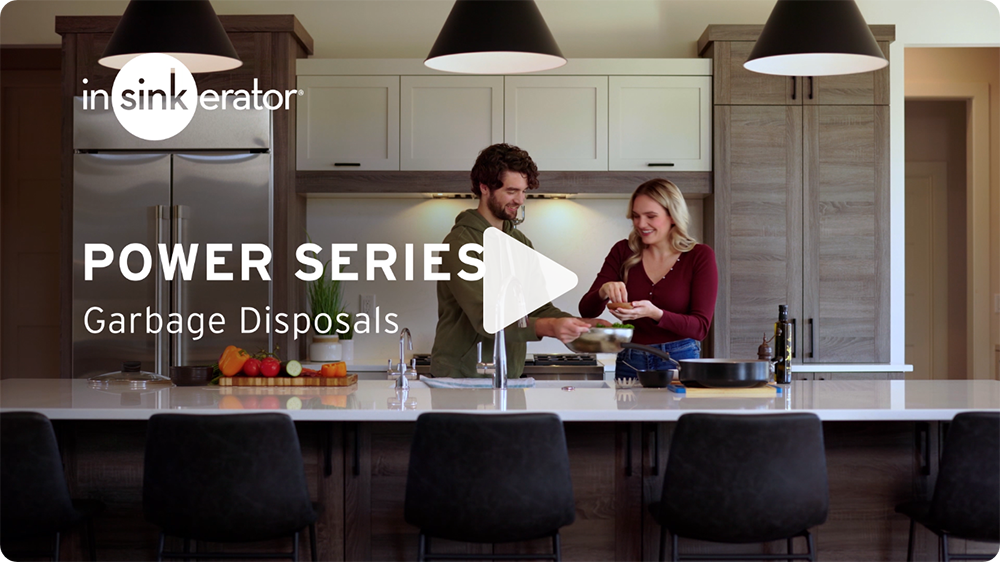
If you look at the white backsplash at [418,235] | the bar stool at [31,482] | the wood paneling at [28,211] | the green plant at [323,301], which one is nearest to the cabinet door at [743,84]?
the white backsplash at [418,235]

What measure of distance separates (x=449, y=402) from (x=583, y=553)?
2.01 feet

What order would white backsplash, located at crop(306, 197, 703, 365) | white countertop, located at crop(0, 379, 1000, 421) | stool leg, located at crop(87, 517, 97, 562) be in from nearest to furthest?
1. white countertop, located at crop(0, 379, 1000, 421)
2. stool leg, located at crop(87, 517, 97, 562)
3. white backsplash, located at crop(306, 197, 703, 365)

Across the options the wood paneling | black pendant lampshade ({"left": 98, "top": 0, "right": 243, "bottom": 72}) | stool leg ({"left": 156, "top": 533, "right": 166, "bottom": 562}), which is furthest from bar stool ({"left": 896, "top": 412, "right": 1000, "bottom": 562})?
the wood paneling

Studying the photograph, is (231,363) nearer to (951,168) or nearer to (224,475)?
(224,475)

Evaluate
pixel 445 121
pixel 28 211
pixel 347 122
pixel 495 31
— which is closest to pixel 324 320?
pixel 347 122

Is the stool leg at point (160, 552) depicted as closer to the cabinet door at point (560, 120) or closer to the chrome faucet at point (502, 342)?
the chrome faucet at point (502, 342)

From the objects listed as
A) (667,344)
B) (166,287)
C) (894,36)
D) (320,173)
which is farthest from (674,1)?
(166,287)

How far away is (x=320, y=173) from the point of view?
14.5 ft

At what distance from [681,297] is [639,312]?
1.01 feet

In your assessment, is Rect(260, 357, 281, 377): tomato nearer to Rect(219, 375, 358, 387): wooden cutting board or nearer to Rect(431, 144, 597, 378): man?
Rect(219, 375, 358, 387): wooden cutting board

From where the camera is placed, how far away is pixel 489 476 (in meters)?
2.05

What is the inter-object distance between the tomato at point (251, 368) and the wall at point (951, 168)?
4.93 m

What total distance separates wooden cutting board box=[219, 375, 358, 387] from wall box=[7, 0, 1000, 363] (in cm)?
254

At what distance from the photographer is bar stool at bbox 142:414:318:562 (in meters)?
2.07
